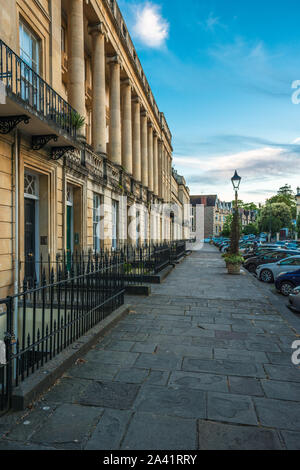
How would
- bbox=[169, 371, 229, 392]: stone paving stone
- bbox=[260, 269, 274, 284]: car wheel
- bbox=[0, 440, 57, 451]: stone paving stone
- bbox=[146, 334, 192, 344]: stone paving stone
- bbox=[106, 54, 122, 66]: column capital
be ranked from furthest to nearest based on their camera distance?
bbox=[106, 54, 122, 66]: column capital
bbox=[260, 269, 274, 284]: car wheel
bbox=[146, 334, 192, 344]: stone paving stone
bbox=[169, 371, 229, 392]: stone paving stone
bbox=[0, 440, 57, 451]: stone paving stone

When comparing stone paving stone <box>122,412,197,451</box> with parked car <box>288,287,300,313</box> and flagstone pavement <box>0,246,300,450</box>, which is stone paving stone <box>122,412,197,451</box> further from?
parked car <box>288,287,300,313</box>

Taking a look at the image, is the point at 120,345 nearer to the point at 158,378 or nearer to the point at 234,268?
the point at 158,378

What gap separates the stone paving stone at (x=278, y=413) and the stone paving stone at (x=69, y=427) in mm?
1654

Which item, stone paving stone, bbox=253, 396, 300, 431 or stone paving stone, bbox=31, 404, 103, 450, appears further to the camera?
stone paving stone, bbox=253, 396, 300, 431

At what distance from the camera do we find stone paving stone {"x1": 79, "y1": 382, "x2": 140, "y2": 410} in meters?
3.48

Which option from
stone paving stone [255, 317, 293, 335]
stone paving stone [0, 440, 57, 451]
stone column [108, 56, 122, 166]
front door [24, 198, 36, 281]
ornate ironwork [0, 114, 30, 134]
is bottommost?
stone paving stone [255, 317, 293, 335]

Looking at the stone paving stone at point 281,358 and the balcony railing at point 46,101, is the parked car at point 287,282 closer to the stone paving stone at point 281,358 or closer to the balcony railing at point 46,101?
the stone paving stone at point 281,358

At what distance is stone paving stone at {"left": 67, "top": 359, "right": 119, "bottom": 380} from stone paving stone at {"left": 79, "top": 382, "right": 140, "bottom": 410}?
0.21m

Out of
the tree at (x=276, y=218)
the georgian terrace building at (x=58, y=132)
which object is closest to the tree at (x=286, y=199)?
the tree at (x=276, y=218)

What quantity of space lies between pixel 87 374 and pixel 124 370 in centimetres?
50

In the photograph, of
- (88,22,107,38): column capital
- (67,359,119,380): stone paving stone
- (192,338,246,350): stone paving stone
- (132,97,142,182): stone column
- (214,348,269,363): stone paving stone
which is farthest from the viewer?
(132,97,142,182): stone column

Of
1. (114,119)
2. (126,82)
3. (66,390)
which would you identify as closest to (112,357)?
(66,390)

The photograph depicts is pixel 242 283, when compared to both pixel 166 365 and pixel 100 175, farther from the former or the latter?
pixel 166 365

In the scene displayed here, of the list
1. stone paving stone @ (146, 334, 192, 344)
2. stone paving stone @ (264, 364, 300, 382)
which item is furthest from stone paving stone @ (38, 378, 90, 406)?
stone paving stone @ (264, 364, 300, 382)
